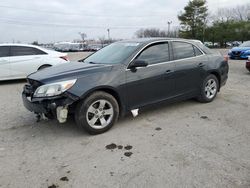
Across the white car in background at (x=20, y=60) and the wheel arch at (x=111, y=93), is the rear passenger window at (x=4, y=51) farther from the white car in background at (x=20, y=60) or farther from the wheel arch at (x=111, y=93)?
the wheel arch at (x=111, y=93)

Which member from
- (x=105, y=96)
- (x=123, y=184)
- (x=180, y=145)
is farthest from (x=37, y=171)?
(x=180, y=145)

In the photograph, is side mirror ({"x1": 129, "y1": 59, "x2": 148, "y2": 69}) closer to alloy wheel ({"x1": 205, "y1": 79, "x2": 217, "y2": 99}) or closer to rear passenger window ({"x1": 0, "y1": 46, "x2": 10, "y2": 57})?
alloy wheel ({"x1": 205, "y1": 79, "x2": 217, "y2": 99})

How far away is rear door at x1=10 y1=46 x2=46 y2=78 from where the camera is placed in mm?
9281

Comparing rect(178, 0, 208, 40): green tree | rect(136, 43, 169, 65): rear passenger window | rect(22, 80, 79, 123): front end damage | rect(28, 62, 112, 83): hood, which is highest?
rect(178, 0, 208, 40): green tree

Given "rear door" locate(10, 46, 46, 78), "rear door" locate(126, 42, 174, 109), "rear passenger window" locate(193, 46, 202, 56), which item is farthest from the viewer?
"rear door" locate(10, 46, 46, 78)

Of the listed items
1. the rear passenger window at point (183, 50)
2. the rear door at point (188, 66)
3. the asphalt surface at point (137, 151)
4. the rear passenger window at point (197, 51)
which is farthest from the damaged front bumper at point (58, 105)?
the rear passenger window at point (197, 51)

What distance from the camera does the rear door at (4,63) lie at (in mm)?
9109

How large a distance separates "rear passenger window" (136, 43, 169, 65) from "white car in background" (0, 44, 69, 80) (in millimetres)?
5808

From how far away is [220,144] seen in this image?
151 inches

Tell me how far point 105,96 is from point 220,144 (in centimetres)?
193

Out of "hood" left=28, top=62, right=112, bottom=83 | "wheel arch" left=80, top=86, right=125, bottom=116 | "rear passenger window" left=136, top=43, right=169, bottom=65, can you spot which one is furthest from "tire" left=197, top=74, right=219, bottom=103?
"hood" left=28, top=62, right=112, bottom=83

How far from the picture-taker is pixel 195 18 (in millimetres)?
48875

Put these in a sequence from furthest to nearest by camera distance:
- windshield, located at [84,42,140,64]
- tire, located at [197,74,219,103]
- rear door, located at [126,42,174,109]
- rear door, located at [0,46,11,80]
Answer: rear door, located at [0,46,11,80], tire, located at [197,74,219,103], windshield, located at [84,42,140,64], rear door, located at [126,42,174,109]

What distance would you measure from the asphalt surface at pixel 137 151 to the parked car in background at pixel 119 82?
39 centimetres
